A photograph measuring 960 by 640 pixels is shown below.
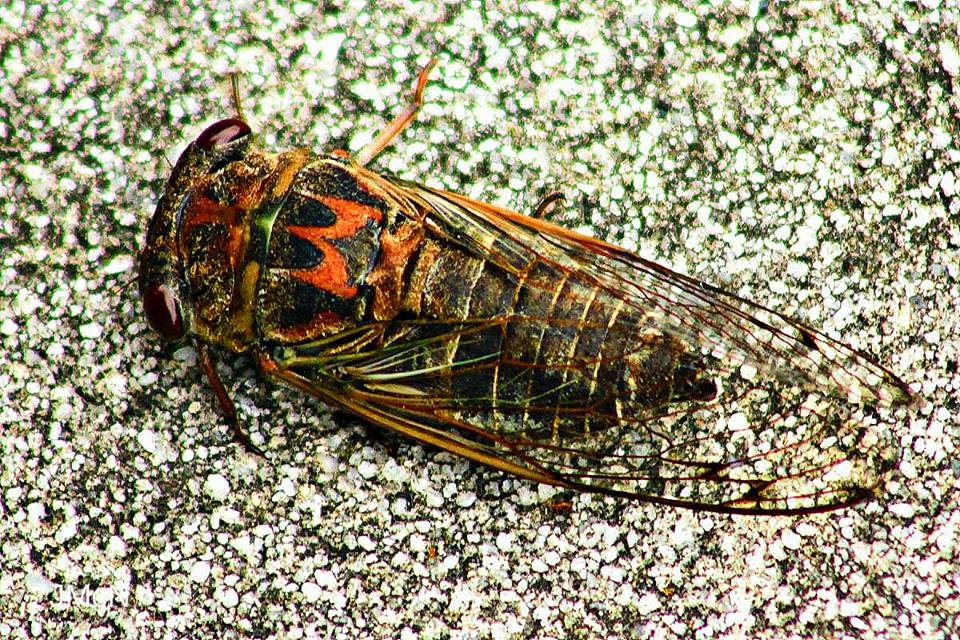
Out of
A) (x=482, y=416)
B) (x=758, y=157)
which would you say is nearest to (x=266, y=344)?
(x=482, y=416)

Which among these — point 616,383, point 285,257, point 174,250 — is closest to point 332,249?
point 285,257

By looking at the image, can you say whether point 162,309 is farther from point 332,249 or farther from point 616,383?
point 616,383

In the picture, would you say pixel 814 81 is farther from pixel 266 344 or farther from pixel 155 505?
pixel 155 505

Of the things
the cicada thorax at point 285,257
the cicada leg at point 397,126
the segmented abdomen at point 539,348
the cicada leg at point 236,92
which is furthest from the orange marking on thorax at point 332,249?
the cicada leg at point 236,92

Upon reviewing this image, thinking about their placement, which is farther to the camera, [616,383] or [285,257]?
[285,257]

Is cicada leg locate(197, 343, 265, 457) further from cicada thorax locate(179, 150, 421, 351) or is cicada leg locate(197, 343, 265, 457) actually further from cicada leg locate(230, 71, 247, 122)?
cicada leg locate(230, 71, 247, 122)

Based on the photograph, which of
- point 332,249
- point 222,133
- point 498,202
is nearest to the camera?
point 332,249

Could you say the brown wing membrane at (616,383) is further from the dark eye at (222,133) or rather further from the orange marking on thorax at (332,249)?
the dark eye at (222,133)

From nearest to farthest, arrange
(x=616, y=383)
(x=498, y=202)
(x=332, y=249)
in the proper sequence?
(x=616, y=383) < (x=332, y=249) < (x=498, y=202)
